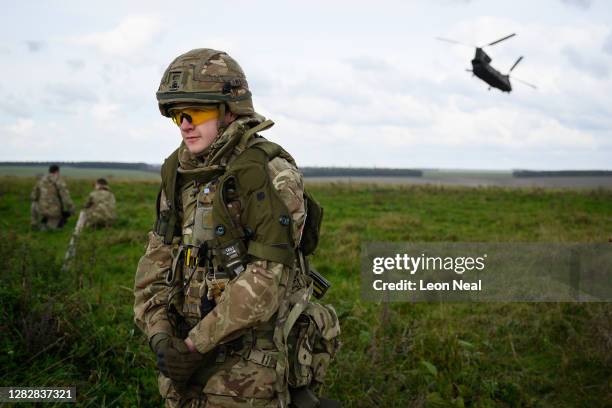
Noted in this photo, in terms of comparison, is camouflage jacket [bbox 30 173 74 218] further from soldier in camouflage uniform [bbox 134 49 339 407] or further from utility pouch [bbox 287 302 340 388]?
utility pouch [bbox 287 302 340 388]

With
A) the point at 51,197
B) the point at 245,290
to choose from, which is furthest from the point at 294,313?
the point at 51,197

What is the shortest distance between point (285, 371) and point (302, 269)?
51cm

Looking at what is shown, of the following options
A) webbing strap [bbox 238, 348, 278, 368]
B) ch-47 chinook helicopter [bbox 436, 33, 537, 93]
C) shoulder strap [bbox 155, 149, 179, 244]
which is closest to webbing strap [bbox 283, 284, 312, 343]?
webbing strap [bbox 238, 348, 278, 368]

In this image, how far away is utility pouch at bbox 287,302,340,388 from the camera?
263cm

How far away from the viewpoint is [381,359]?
16.2ft

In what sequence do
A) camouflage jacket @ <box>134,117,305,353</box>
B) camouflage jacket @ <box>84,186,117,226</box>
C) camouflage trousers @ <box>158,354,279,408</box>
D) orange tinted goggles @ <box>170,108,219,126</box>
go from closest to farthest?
camouflage jacket @ <box>134,117,305,353</box> < camouflage trousers @ <box>158,354,279,408</box> < orange tinted goggles @ <box>170,108,219,126</box> < camouflage jacket @ <box>84,186,117,226</box>

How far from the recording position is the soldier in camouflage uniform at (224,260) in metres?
2.37

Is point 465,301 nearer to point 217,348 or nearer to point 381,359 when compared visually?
point 381,359

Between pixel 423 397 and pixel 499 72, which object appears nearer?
pixel 423 397

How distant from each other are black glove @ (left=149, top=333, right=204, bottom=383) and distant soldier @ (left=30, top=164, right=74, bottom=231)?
13.3 m

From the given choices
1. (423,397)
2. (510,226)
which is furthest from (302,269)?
(510,226)

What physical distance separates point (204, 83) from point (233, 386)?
1.42 m

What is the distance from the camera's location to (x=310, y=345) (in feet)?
8.79

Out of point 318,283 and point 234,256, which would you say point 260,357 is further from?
point 318,283
